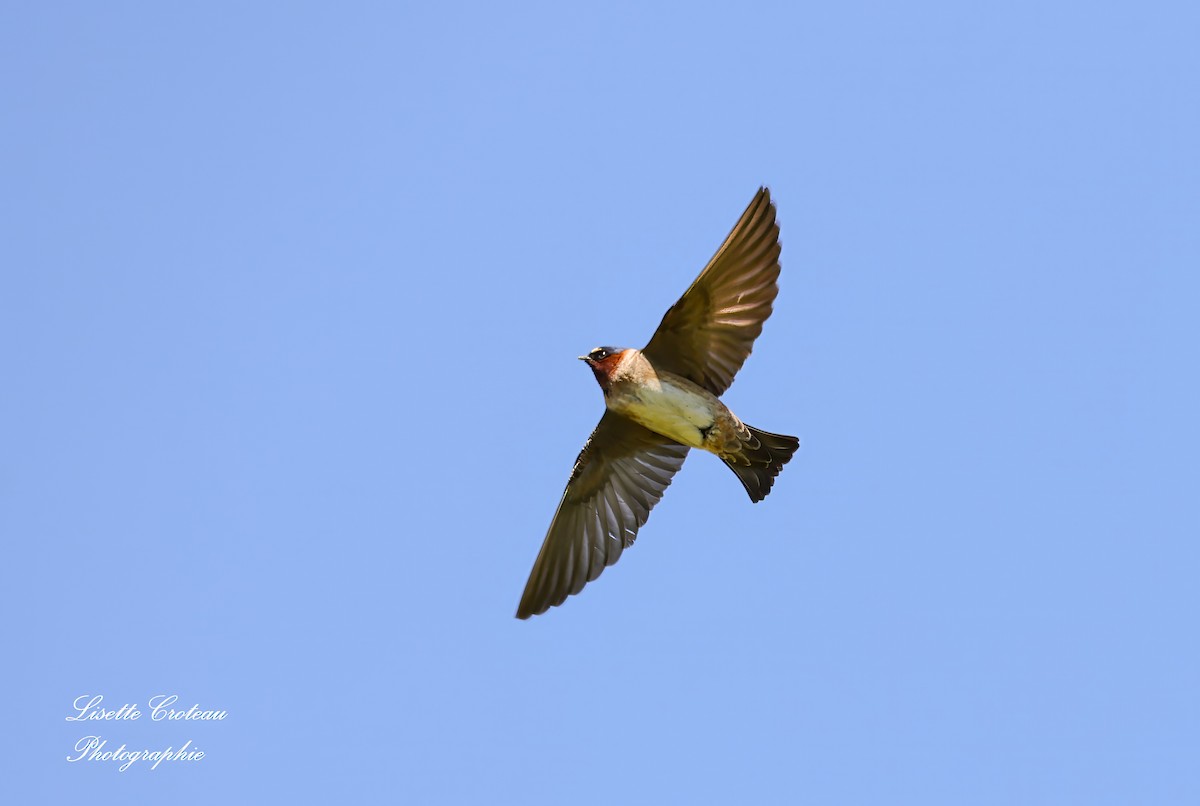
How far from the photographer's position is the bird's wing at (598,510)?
11.9 m

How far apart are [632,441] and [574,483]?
0.63m

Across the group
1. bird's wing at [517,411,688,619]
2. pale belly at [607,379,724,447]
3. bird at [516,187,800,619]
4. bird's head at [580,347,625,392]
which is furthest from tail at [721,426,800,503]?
bird's head at [580,347,625,392]

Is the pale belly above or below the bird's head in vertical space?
below

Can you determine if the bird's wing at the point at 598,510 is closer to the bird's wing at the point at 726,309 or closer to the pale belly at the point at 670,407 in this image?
the pale belly at the point at 670,407

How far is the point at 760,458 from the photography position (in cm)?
1121

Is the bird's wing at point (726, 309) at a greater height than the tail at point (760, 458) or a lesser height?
greater

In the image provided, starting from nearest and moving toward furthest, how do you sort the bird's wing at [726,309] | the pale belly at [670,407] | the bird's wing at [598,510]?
the bird's wing at [726,309], the pale belly at [670,407], the bird's wing at [598,510]

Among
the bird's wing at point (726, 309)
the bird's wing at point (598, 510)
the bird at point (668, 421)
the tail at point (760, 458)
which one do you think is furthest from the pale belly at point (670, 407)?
the bird's wing at point (598, 510)

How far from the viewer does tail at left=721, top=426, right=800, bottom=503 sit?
11125 mm

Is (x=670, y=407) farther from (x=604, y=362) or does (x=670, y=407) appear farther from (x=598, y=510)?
(x=598, y=510)

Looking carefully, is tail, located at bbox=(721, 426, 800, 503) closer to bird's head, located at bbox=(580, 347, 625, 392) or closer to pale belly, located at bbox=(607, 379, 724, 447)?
pale belly, located at bbox=(607, 379, 724, 447)

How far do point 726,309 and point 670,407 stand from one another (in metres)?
0.89

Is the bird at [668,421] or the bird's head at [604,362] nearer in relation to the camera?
the bird at [668,421]

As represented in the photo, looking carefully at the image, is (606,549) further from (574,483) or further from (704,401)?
(704,401)
